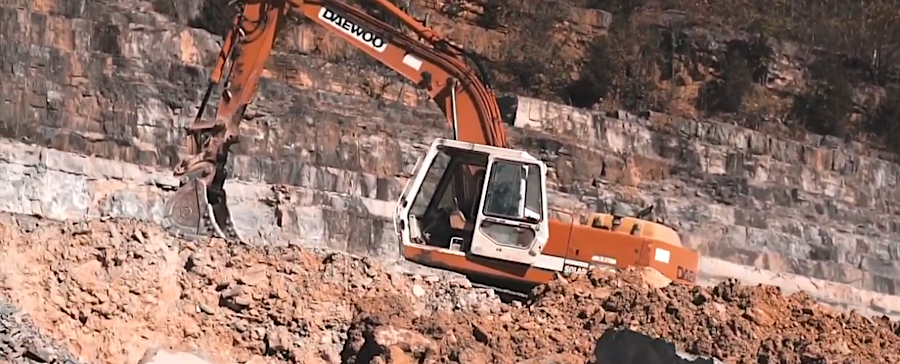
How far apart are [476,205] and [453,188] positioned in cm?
29

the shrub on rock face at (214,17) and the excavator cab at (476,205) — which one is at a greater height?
the shrub on rock face at (214,17)

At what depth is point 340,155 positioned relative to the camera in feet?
53.0

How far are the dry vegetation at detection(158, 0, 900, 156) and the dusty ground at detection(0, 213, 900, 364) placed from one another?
52.7 ft

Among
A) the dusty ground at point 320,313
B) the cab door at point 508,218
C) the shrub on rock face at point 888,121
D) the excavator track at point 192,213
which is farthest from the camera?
the shrub on rock face at point 888,121

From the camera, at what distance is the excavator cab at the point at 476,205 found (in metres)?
8.91

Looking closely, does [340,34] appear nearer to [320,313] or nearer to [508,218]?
[508,218]

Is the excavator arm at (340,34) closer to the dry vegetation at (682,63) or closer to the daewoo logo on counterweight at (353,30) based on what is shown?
the daewoo logo on counterweight at (353,30)

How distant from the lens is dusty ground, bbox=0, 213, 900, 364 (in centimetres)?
673

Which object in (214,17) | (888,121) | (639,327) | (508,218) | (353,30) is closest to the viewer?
(639,327)

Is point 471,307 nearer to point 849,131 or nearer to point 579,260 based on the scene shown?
point 579,260

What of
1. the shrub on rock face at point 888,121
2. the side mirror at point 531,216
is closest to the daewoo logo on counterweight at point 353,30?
the side mirror at point 531,216

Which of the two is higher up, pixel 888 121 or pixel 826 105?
pixel 826 105

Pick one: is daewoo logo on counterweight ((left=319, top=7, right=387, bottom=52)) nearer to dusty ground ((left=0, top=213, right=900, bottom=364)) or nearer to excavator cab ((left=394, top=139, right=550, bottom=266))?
excavator cab ((left=394, top=139, right=550, bottom=266))

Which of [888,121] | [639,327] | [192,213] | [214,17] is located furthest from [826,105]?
[639,327]
